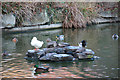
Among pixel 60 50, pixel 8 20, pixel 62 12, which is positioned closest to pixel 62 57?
pixel 60 50

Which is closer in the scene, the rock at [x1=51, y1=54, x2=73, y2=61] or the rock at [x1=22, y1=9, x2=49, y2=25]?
the rock at [x1=51, y1=54, x2=73, y2=61]

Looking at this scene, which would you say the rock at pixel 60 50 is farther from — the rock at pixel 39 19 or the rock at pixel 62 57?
the rock at pixel 39 19

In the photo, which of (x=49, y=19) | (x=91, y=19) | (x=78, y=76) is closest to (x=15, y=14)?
(x=49, y=19)

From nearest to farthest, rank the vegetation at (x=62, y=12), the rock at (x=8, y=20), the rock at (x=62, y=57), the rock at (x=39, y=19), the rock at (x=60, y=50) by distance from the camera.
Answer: the rock at (x=62, y=57)
the rock at (x=60, y=50)
the rock at (x=8, y=20)
the vegetation at (x=62, y=12)
the rock at (x=39, y=19)

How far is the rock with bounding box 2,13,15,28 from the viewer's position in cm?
1173

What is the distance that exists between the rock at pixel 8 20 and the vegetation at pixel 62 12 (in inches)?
9.1

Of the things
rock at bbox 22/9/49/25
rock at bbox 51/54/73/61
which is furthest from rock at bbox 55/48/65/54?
rock at bbox 22/9/49/25

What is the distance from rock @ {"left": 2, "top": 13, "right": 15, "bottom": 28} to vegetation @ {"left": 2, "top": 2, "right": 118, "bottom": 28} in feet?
0.76

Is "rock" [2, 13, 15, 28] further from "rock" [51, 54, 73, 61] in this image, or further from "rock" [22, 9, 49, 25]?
"rock" [51, 54, 73, 61]

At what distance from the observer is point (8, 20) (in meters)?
11.9

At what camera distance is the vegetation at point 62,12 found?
12.2 meters

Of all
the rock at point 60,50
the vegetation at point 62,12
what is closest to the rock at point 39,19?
the vegetation at point 62,12

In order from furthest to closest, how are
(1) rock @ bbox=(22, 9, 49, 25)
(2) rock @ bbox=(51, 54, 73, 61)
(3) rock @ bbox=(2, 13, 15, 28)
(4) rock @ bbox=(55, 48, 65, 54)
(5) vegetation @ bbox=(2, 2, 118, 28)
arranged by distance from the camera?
(1) rock @ bbox=(22, 9, 49, 25), (5) vegetation @ bbox=(2, 2, 118, 28), (3) rock @ bbox=(2, 13, 15, 28), (4) rock @ bbox=(55, 48, 65, 54), (2) rock @ bbox=(51, 54, 73, 61)

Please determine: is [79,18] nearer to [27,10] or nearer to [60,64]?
[27,10]
